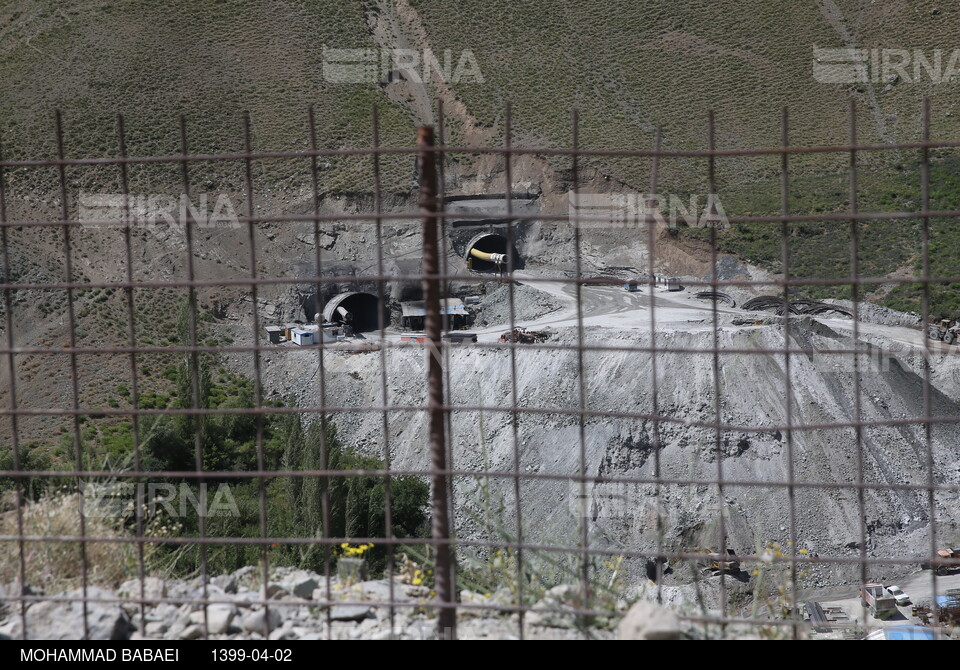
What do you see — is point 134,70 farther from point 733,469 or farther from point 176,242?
point 733,469

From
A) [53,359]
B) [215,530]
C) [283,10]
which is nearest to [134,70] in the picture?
[283,10]

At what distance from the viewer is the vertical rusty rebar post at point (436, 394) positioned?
3.06 m

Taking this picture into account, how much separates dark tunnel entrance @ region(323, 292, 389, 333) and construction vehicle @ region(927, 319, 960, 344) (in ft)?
51.2

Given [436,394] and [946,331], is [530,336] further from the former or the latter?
[436,394]

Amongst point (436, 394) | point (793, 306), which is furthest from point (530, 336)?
point (436, 394)

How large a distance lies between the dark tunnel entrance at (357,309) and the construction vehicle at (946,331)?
15602 millimetres

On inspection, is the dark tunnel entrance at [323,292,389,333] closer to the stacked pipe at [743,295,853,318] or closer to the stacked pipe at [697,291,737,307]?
the stacked pipe at [697,291,737,307]

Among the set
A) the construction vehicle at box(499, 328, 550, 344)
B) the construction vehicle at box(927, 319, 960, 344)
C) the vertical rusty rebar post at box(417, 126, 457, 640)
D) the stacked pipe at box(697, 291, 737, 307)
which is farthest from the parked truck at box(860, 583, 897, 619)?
the stacked pipe at box(697, 291, 737, 307)

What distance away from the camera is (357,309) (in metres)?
28.5

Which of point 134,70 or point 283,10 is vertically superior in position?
point 283,10

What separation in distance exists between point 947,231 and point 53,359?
2725 centimetres

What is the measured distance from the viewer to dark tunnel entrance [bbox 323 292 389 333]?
26.8 meters
